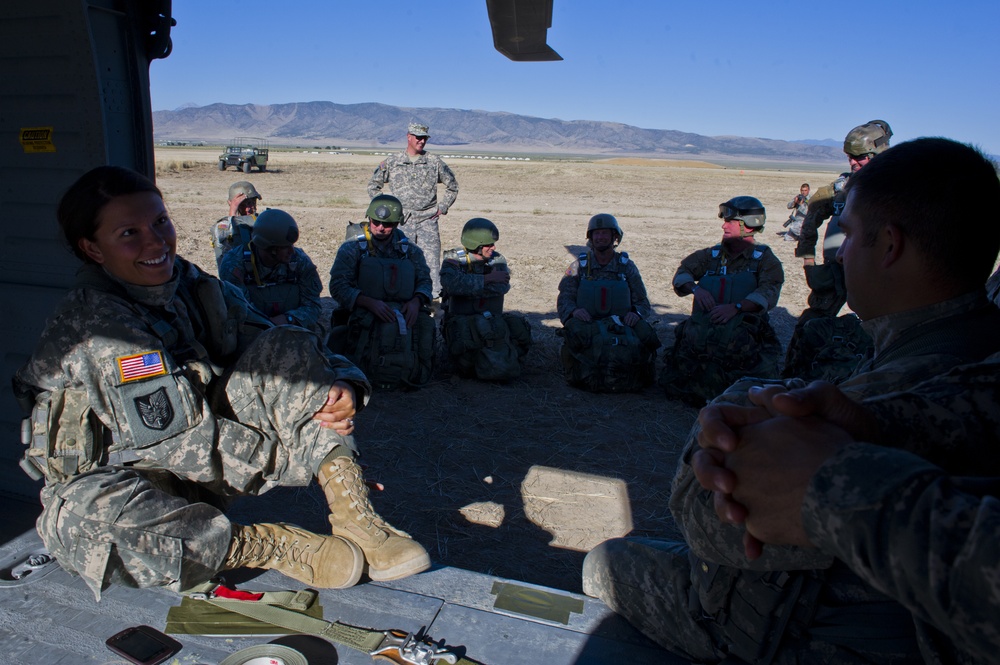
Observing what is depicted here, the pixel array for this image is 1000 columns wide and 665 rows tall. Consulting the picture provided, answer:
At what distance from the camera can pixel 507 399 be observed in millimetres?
6074

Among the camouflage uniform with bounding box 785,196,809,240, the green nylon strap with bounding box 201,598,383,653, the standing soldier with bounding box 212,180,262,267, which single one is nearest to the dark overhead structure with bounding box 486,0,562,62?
the green nylon strap with bounding box 201,598,383,653

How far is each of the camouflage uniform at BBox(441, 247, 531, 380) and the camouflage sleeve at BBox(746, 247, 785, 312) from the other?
1.99 m

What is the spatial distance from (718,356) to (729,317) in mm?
339

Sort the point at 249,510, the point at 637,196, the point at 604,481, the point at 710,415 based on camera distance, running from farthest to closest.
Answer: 1. the point at 637,196
2. the point at 604,481
3. the point at 249,510
4. the point at 710,415

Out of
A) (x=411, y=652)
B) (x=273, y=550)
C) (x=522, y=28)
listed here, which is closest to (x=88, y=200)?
(x=273, y=550)

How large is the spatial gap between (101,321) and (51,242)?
1.17m

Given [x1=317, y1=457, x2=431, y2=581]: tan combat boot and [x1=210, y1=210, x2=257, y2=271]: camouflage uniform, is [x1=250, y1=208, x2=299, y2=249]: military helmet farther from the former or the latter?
[x1=317, y1=457, x2=431, y2=581]: tan combat boot

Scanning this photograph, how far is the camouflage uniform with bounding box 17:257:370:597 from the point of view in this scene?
2307 mm

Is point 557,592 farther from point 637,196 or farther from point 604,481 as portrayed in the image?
point 637,196

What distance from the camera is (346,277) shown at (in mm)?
6301

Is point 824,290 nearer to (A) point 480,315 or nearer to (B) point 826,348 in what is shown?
(B) point 826,348

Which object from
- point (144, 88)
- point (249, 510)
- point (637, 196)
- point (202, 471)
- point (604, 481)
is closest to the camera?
point (202, 471)

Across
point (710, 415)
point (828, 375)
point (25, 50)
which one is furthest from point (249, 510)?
point (828, 375)

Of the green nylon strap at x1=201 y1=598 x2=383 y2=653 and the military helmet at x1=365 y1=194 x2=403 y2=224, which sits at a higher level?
the military helmet at x1=365 y1=194 x2=403 y2=224
